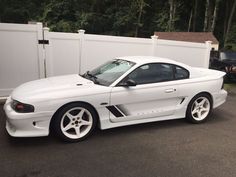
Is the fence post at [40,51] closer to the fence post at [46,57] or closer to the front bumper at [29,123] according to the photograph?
the fence post at [46,57]

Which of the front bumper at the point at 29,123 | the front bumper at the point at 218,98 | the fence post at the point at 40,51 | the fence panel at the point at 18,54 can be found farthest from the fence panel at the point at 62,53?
the front bumper at the point at 218,98

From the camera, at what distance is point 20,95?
464 cm

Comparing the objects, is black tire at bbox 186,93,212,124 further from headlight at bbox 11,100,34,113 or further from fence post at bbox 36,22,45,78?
fence post at bbox 36,22,45,78

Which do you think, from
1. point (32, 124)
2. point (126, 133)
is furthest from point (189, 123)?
point (32, 124)

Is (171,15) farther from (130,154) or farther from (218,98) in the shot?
(130,154)

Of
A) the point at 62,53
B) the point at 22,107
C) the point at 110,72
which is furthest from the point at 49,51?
the point at 22,107

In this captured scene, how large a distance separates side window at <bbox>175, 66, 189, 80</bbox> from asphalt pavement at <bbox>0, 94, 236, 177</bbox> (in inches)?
41.1

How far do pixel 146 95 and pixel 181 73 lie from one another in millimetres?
1100

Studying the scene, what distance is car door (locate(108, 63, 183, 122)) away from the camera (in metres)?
5.06

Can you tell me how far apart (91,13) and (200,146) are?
92.6 feet

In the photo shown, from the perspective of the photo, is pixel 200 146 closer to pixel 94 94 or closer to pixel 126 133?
pixel 126 133

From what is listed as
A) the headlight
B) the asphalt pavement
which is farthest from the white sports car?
the asphalt pavement

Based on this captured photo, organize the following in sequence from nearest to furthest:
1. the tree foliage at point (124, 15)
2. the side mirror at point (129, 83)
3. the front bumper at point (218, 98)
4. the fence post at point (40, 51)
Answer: the side mirror at point (129, 83) → the front bumper at point (218, 98) → the fence post at point (40, 51) → the tree foliage at point (124, 15)

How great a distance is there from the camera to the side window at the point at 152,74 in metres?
5.36
